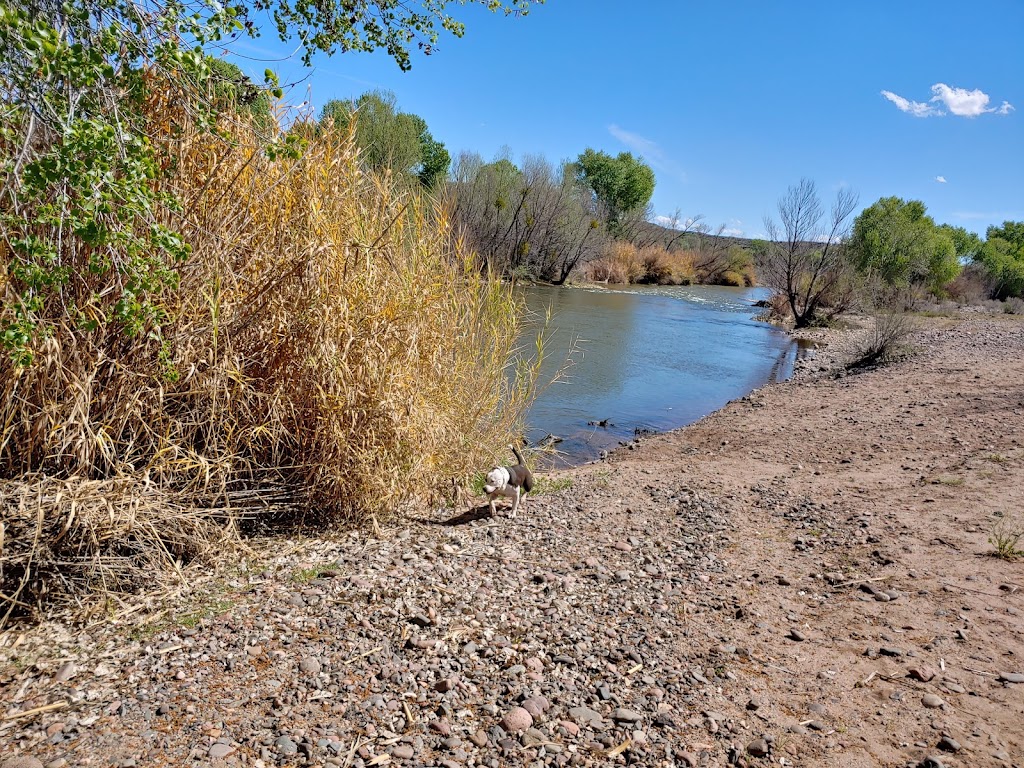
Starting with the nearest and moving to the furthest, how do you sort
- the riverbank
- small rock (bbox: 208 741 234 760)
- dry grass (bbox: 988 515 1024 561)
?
small rock (bbox: 208 741 234 760)
the riverbank
dry grass (bbox: 988 515 1024 561)

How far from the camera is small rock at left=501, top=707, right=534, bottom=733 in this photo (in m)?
2.38

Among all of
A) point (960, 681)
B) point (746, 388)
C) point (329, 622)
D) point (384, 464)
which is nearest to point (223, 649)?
point (329, 622)

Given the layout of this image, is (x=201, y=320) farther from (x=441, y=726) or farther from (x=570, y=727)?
(x=570, y=727)

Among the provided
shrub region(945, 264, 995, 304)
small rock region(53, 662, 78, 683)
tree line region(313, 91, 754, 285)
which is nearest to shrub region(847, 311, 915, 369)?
tree line region(313, 91, 754, 285)

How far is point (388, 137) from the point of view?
12.9 meters

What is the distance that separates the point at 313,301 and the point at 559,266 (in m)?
28.0

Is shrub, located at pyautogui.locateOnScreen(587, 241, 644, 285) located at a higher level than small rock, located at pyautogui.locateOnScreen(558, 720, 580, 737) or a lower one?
higher

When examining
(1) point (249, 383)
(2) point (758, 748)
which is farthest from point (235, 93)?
(2) point (758, 748)

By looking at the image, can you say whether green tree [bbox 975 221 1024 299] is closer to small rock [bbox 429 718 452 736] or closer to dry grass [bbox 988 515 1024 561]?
dry grass [bbox 988 515 1024 561]

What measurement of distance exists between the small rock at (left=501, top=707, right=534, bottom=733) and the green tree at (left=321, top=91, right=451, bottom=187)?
11.6 feet

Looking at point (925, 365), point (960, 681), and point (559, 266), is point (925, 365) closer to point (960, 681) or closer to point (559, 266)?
point (960, 681)

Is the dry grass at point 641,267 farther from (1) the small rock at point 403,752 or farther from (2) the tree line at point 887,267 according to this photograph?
(1) the small rock at point 403,752

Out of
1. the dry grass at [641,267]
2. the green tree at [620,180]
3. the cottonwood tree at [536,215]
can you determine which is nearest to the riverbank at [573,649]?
the cottonwood tree at [536,215]

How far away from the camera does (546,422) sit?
376 inches
